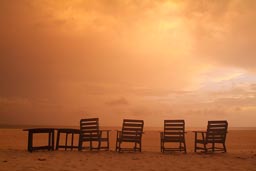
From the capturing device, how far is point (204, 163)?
7.86 m

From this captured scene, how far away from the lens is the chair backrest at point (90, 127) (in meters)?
10.4

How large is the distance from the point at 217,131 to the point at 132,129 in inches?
110

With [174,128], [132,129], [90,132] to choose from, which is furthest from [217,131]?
[90,132]

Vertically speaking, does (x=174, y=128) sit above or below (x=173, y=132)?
above

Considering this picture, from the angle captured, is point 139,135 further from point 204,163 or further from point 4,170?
point 4,170

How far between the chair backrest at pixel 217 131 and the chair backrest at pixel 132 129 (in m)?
2.23

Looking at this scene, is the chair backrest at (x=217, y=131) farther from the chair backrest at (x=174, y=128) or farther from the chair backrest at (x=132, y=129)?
the chair backrest at (x=132, y=129)

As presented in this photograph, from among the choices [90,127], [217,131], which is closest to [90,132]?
[90,127]

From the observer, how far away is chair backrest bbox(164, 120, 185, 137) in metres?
10.4

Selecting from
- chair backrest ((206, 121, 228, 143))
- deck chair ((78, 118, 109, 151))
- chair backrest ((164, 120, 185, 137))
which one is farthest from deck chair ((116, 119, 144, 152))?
chair backrest ((206, 121, 228, 143))

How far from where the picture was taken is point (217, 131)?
34.2 ft

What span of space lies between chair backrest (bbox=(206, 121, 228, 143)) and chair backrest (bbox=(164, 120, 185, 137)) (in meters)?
0.88

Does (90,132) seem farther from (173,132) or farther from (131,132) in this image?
(173,132)

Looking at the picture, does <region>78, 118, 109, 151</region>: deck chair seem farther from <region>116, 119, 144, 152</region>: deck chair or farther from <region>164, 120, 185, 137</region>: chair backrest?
<region>164, 120, 185, 137</region>: chair backrest
